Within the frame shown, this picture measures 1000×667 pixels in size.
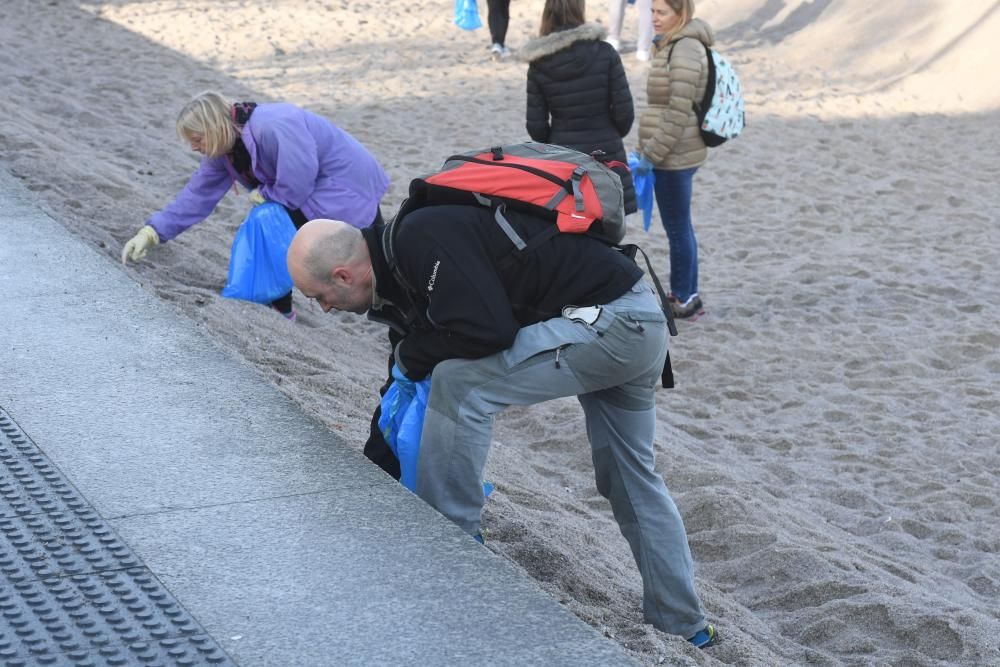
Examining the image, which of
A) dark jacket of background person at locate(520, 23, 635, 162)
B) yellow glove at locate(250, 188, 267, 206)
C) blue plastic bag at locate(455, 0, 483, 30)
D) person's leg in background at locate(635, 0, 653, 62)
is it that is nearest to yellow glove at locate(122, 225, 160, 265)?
yellow glove at locate(250, 188, 267, 206)

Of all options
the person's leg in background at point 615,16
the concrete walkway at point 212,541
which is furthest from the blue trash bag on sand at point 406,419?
the person's leg in background at point 615,16

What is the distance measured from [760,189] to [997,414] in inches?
160

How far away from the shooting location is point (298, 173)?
598cm

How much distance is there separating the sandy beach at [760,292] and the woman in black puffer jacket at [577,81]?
50.9 inches

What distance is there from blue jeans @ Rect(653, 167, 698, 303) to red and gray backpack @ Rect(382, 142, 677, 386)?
360 cm

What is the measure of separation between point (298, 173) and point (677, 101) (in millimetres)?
2115

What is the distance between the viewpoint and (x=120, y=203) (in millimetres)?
7918

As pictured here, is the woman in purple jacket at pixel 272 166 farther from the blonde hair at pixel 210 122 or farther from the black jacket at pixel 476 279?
the black jacket at pixel 476 279

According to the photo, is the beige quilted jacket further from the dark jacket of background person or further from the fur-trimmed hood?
the fur-trimmed hood

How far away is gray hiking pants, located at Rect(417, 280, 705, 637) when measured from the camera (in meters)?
3.54

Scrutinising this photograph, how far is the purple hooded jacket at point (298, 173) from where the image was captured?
591cm

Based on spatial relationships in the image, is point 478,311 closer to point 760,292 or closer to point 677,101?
point 677,101

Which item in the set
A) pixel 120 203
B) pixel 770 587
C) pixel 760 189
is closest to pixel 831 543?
pixel 770 587

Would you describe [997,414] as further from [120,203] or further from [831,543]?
[120,203]
